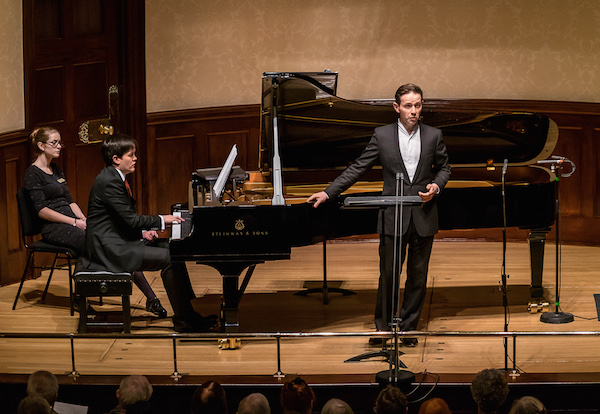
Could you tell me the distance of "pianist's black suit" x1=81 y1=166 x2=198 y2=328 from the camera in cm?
473

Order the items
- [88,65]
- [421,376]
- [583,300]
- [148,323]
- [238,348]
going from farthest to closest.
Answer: [88,65]
[583,300]
[148,323]
[238,348]
[421,376]

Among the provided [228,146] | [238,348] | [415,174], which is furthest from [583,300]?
[228,146]

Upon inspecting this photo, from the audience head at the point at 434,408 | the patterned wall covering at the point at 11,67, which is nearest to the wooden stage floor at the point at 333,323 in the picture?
the audience head at the point at 434,408

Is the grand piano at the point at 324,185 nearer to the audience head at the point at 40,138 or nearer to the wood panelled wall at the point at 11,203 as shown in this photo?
the audience head at the point at 40,138

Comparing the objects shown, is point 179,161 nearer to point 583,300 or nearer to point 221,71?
point 221,71

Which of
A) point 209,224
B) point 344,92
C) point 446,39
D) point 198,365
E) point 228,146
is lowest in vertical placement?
point 198,365

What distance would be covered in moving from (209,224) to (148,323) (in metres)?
1.07

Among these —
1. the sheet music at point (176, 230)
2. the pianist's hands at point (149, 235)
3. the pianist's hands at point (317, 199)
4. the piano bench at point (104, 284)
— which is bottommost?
the piano bench at point (104, 284)

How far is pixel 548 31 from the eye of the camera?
754 centimetres

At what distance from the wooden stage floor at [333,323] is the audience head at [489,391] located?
3.25 ft

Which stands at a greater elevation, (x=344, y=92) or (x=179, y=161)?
(x=344, y=92)

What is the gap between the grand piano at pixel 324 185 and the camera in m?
4.47

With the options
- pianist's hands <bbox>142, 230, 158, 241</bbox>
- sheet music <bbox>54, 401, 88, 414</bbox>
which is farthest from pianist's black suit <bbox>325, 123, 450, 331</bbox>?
sheet music <bbox>54, 401, 88, 414</bbox>

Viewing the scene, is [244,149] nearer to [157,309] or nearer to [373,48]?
[373,48]
